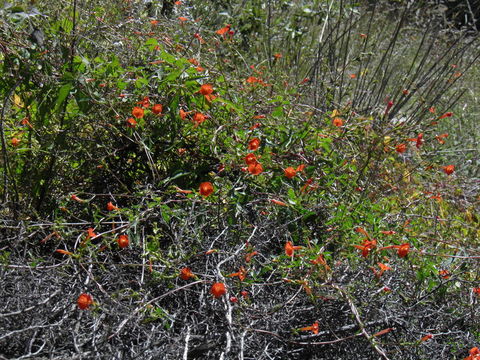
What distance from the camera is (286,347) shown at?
6.36ft

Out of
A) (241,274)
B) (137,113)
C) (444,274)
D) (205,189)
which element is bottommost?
(444,274)

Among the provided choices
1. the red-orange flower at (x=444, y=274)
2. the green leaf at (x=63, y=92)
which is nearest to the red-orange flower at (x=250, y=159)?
the green leaf at (x=63, y=92)

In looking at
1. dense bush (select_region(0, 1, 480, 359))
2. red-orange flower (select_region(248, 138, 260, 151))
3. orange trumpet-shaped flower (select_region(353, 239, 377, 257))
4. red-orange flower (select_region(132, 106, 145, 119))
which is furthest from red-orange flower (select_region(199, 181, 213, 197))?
orange trumpet-shaped flower (select_region(353, 239, 377, 257))

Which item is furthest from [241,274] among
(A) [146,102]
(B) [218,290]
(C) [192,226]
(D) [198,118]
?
(A) [146,102]

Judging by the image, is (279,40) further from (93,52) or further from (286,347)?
(286,347)

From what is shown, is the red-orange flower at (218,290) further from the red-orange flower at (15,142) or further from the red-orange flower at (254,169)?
the red-orange flower at (15,142)

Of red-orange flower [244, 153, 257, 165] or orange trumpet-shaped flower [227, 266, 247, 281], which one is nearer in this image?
orange trumpet-shaped flower [227, 266, 247, 281]

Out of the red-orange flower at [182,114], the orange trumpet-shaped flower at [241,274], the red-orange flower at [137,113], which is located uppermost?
the red-orange flower at [137,113]

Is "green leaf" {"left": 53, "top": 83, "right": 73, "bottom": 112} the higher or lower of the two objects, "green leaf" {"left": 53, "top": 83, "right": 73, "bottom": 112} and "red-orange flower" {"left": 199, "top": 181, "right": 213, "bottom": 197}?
the higher

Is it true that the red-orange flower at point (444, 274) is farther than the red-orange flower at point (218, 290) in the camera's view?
Yes

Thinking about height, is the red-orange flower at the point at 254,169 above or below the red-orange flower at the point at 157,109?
below

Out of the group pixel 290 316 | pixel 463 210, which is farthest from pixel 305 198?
pixel 463 210

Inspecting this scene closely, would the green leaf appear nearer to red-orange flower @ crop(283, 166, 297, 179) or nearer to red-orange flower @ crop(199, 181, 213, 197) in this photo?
red-orange flower @ crop(199, 181, 213, 197)

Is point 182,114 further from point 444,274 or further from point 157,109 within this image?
point 444,274
